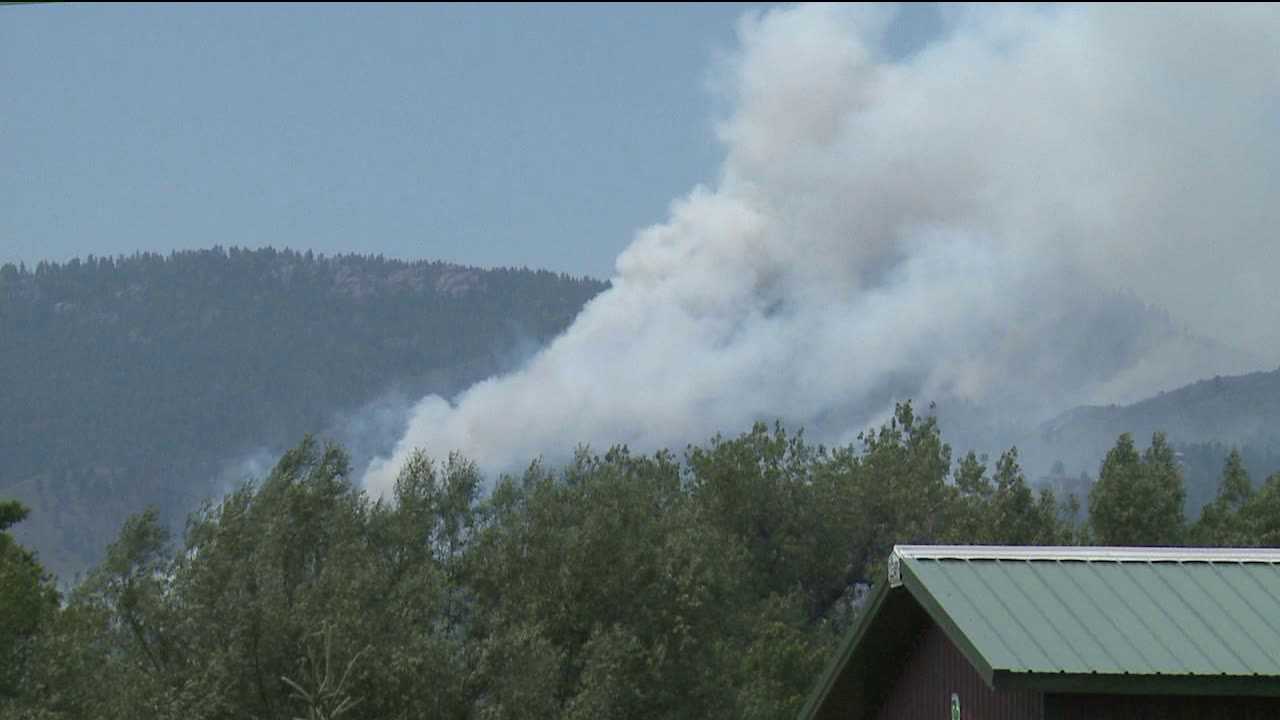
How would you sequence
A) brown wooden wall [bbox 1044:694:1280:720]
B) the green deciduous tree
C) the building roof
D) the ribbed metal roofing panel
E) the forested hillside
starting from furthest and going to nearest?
1. the green deciduous tree
2. the forested hillside
3. brown wooden wall [bbox 1044:694:1280:720]
4. the ribbed metal roofing panel
5. the building roof

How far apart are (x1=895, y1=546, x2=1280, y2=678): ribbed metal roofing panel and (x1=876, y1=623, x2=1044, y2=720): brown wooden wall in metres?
0.69

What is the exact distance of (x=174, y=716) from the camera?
1583 inches

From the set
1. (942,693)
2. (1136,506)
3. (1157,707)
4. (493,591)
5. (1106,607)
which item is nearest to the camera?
(1157,707)

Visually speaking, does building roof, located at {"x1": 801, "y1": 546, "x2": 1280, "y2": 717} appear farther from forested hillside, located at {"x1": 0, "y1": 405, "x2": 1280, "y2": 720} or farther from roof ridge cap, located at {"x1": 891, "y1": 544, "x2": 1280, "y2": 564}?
forested hillside, located at {"x1": 0, "y1": 405, "x2": 1280, "y2": 720}

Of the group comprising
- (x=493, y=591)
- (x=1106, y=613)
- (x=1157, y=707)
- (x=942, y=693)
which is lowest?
(x=1157, y=707)

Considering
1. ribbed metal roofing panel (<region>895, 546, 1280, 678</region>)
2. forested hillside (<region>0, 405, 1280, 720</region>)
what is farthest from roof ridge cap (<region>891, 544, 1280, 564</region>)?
forested hillside (<region>0, 405, 1280, 720</region>)

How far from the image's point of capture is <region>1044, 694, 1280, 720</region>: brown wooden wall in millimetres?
15148

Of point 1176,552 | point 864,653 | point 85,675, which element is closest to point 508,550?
point 85,675

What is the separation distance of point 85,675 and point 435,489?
529 inches

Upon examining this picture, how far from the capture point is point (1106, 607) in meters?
15.6

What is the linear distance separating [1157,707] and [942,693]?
9.35 feet

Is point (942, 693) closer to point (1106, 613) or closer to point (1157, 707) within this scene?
point (1106, 613)

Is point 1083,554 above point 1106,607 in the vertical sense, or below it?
above

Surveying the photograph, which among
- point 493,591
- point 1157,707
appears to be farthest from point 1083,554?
point 493,591
